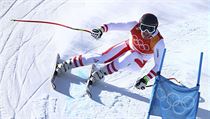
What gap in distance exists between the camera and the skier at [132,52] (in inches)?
275

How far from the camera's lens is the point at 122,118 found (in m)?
6.84

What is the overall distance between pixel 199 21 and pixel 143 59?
2.19m

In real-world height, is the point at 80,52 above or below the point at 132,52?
below

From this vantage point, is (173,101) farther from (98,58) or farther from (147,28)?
(98,58)

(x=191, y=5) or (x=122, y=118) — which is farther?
(x=191, y=5)

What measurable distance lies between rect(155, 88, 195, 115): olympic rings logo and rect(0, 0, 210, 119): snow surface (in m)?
0.73

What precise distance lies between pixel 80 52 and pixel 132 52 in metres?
1.03

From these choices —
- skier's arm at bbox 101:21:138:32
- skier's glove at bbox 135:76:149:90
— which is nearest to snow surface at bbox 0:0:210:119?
skier's glove at bbox 135:76:149:90

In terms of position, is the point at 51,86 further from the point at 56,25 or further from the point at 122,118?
the point at 56,25

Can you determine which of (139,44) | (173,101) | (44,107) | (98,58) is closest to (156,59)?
(139,44)

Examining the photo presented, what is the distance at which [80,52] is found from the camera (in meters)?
8.04

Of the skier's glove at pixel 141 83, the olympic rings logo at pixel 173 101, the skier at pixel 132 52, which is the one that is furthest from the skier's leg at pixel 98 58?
the olympic rings logo at pixel 173 101

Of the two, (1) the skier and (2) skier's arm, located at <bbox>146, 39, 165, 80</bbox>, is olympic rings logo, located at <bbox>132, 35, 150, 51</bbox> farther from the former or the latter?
(2) skier's arm, located at <bbox>146, 39, 165, 80</bbox>

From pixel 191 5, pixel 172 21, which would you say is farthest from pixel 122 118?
pixel 191 5
